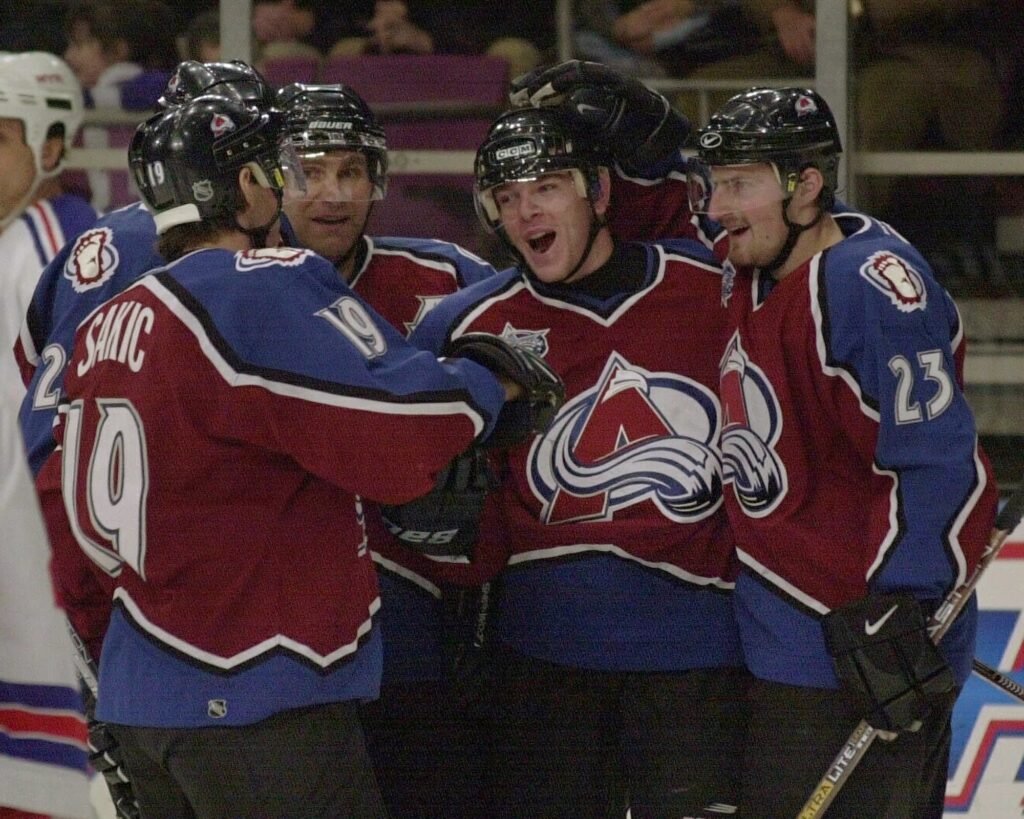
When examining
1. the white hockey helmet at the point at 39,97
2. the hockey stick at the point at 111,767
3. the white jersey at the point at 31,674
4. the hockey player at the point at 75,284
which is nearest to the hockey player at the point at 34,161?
the white hockey helmet at the point at 39,97

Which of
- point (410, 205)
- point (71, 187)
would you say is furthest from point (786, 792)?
point (71, 187)

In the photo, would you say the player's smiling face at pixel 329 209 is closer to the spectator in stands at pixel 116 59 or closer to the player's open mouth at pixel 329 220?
the player's open mouth at pixel 329 220

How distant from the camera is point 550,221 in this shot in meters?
2.23

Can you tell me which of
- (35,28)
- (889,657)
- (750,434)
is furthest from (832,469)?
(35,28)

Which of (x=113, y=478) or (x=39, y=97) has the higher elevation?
(x=39, y=97)

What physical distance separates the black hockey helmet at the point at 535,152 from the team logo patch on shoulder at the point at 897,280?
1.42ft

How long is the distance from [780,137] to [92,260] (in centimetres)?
92

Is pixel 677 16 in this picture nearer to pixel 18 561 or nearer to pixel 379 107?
pixel 379 107

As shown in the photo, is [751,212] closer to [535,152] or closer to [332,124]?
[535,152]

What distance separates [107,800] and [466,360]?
5.32 ft

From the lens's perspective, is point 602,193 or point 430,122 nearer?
point 602,193

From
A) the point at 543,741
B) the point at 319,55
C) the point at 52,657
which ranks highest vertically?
the point at 319,55

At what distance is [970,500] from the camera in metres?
2.00

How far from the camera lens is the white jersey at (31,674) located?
4.20 ft
